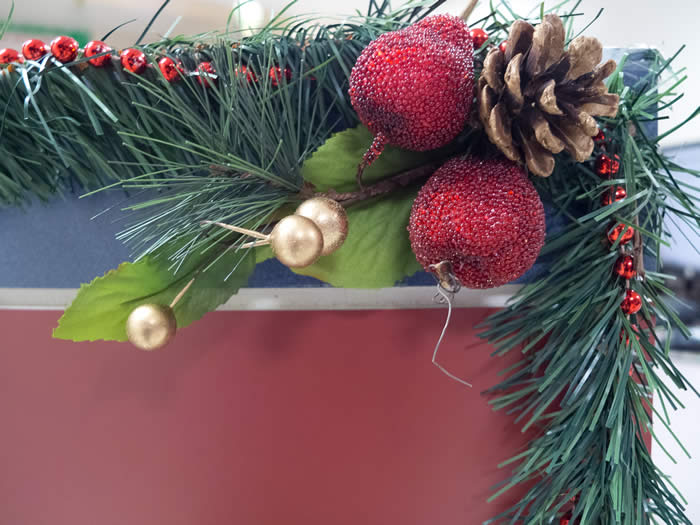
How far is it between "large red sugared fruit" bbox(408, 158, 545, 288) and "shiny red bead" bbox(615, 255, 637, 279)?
60mm

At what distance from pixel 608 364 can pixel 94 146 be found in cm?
28

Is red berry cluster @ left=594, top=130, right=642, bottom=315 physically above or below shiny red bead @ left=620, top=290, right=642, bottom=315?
above

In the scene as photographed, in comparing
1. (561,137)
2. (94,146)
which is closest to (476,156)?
(561,137)

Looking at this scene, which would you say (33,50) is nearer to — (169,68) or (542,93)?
(169,68)

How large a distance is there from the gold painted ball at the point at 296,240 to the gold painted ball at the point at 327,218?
0.04ft

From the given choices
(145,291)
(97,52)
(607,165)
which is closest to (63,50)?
(97,52)

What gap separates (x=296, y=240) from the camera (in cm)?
18

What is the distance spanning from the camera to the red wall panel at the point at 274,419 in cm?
28

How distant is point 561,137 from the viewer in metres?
0.19

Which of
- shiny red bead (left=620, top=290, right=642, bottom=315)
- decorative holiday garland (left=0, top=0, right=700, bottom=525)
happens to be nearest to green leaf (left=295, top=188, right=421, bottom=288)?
decorative holiday garland (left=0, top=0, right=700, bottom=525)

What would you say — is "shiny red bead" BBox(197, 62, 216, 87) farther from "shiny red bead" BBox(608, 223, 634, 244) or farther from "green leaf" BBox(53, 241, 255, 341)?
"shiny red bead" BBox(608, 223, 634, 244)

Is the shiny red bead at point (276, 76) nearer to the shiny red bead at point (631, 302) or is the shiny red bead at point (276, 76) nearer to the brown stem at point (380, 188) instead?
the brown stem at point (380, 188)

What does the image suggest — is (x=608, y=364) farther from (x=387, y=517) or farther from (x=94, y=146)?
(x=94, y=146)

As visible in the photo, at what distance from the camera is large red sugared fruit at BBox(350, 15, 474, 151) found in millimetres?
188
